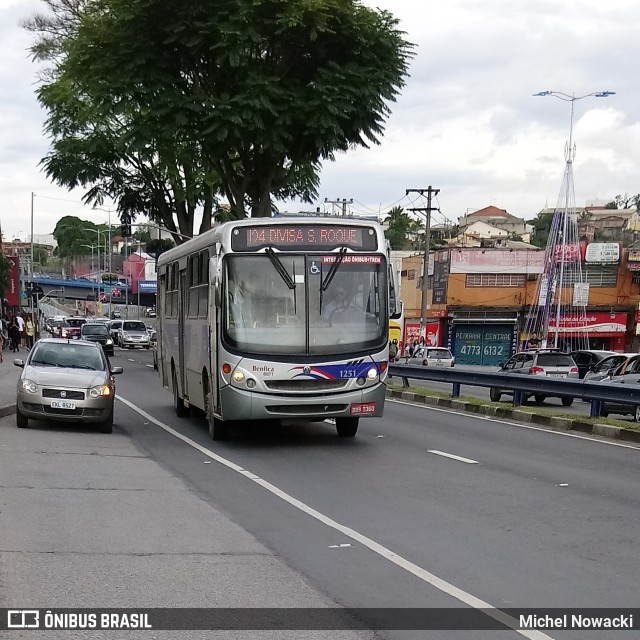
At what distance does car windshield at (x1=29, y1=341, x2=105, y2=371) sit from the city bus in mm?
3889

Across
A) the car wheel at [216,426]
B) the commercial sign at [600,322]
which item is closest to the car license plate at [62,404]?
the car wheel at [216,426]

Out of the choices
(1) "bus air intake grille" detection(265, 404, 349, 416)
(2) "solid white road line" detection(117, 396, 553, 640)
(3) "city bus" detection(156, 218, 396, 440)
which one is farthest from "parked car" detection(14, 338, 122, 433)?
(2) "solid white road line" detection(117, 396, 553, 640)

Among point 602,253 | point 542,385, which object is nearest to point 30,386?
point 542,385

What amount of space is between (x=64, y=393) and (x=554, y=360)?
692 inches

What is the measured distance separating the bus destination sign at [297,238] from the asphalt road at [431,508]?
303 cm

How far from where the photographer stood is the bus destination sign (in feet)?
49.4

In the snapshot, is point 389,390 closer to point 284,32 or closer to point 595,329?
point 284,32

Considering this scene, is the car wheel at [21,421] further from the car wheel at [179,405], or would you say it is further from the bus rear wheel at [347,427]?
the bus rear wheel at [347,427]

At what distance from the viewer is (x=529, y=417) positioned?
2117 cm

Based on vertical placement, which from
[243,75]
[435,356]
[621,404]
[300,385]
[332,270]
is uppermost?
[243,75]

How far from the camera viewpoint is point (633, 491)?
37.4 ft

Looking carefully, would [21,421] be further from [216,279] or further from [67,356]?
[216,279]

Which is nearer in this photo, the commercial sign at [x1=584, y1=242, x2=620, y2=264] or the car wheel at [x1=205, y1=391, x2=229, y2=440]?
the car wheel at [x1=205, y1=391, x2=229, y2=440]

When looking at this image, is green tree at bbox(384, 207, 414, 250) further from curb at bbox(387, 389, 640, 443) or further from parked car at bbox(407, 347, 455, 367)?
curb at bbox(387, 389, 640, 443)
